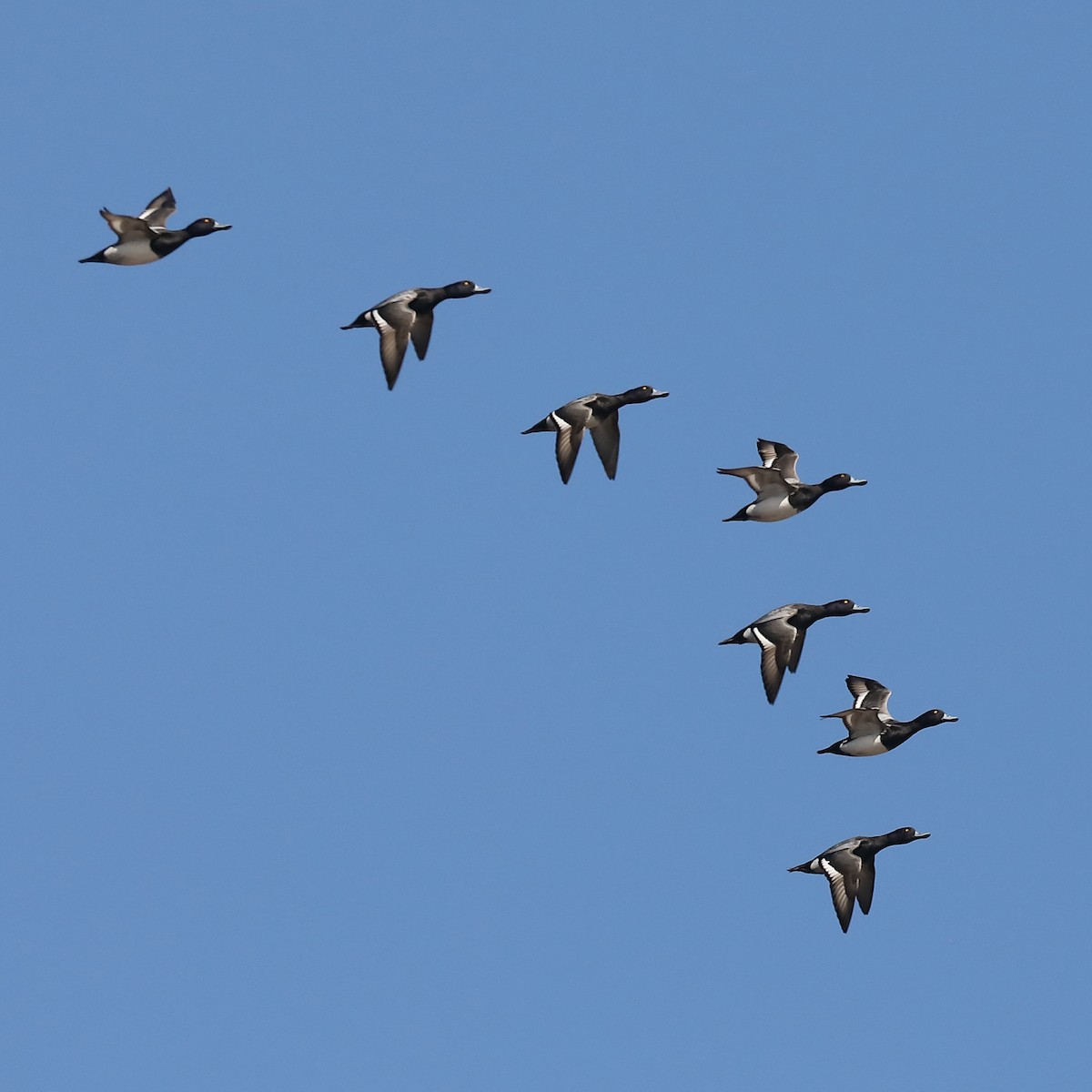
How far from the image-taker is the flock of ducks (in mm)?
49844

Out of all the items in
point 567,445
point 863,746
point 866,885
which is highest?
point 567,445

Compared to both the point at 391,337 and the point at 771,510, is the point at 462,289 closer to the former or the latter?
the point at 391,337

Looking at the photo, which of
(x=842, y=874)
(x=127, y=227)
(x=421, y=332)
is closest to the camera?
(x=127, y=227)

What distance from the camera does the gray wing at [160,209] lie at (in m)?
50.0

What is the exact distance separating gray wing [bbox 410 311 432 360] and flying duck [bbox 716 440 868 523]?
667 cm

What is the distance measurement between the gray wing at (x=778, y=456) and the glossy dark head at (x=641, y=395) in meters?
2.52

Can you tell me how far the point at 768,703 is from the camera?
50.3 metres

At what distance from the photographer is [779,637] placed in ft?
169

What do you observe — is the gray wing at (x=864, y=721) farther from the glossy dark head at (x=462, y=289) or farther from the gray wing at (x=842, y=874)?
the glossy dark head at (x=462, y=289)

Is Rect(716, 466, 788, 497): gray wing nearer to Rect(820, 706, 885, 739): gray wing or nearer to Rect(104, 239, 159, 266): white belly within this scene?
Rect(820, 706, 885, 739): gray wing

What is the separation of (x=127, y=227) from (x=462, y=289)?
23.9 feet

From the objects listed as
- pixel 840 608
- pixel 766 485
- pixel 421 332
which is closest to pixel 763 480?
pixel 766 485

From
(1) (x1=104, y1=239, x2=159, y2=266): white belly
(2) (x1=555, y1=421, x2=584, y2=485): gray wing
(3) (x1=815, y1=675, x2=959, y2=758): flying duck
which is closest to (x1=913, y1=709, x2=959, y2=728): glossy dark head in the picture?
(3) (x1=815, y1=675, x2=959, y2=758): flying duck

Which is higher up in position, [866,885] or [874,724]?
[874,724]
